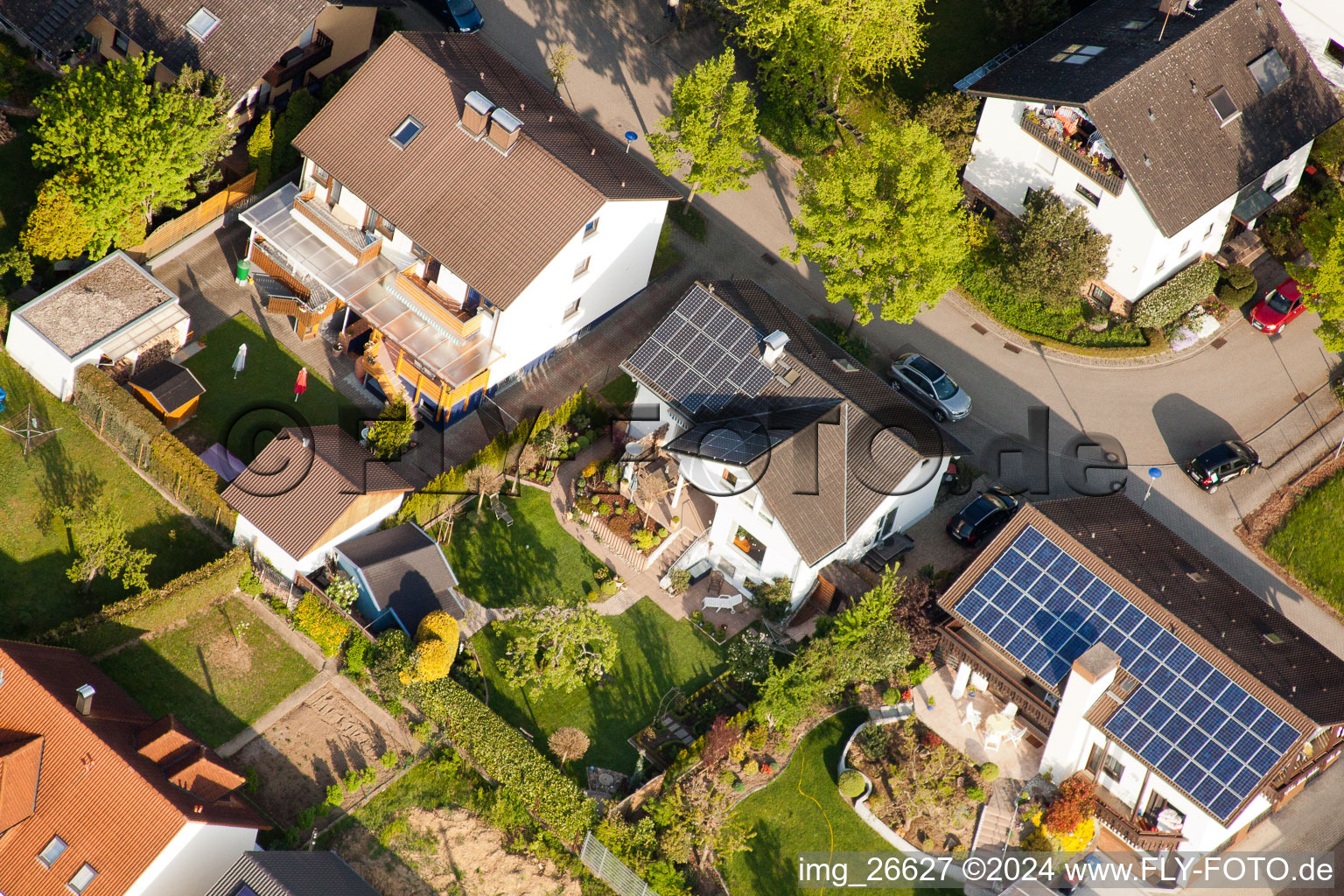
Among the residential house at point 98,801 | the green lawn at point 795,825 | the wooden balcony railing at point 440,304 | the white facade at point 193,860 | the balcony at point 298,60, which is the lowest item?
the green lawn at point 795,825

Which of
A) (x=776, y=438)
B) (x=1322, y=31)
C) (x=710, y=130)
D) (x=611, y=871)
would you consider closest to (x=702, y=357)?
(x=776, y=438)

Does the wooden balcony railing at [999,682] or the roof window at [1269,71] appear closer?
the wooden balcony railing at [999,682]

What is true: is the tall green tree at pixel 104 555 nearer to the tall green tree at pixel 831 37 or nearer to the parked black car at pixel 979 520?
the parked black car at pixel 979 520

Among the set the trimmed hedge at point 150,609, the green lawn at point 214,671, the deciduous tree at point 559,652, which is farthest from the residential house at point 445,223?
the green lawn at point 214,671

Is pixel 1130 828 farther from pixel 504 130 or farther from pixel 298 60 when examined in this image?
pixel 298 60

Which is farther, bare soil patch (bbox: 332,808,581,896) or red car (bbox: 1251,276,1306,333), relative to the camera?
red car (bbox: 1251,276,1306,333)

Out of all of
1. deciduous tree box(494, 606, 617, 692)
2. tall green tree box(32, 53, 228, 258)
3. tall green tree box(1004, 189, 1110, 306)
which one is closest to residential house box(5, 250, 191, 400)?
tall green tree box(32, 53, 228, 258)

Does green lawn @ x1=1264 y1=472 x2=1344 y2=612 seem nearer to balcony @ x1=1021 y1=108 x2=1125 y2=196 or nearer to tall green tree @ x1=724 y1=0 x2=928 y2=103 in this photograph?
balcony @ x1=1021 y1=108 x2=1125 y2=196
